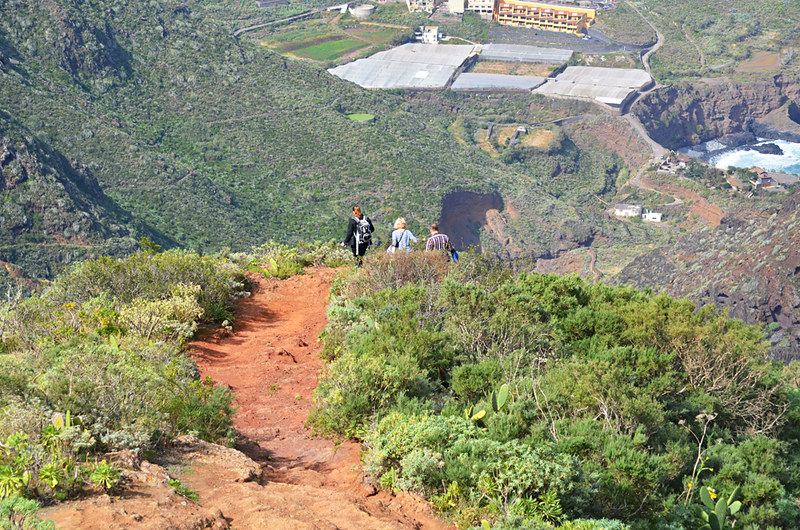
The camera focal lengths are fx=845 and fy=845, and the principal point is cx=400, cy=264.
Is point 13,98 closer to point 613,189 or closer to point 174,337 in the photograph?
point 174,337

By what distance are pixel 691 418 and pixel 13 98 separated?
48.7 m

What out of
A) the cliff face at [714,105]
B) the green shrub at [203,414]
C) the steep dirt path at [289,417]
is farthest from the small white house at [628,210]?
the green shrub at [203,414]

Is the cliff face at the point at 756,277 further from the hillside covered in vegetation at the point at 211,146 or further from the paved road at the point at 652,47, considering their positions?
the paved road at the point at 652,47

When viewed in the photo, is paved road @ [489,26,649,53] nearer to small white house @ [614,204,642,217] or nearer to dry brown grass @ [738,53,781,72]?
dry brown grass @ [738,53,781,72]

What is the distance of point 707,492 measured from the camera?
7.01m

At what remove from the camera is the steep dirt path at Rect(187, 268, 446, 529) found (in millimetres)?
5492

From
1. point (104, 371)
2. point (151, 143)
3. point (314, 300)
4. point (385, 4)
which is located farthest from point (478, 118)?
point (104, 371)

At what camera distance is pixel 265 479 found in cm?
607

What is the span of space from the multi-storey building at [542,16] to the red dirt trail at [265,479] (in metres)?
128

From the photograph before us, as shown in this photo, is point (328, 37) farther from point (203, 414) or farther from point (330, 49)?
point (203, 414)

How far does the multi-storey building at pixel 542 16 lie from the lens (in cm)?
13062

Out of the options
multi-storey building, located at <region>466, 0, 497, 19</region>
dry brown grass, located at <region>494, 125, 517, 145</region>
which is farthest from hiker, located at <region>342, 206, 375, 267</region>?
multi-storey building, located at <region>466, 0, 497, 19</region>

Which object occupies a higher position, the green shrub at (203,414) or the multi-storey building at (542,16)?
the green shrub at (203,414)

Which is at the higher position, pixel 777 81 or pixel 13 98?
pixel 13 98
